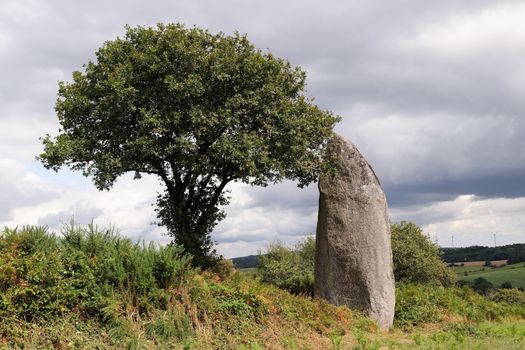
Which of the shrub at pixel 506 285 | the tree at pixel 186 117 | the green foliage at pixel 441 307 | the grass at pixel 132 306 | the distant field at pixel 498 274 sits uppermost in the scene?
the tree at pixel 186 117

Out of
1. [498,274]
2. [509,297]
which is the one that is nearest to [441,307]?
[509,297]

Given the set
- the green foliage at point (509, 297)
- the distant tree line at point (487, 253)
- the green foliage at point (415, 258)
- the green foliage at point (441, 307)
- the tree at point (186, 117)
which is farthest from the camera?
the distant tree line at point (487, 253)

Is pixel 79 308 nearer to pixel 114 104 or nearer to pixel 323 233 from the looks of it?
pixel 323 233

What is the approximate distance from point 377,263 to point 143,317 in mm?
10228

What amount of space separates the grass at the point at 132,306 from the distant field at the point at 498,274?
65.7 meters

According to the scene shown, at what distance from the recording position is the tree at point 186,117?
2517 cm

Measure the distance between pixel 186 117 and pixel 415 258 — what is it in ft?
Answer: 98.2

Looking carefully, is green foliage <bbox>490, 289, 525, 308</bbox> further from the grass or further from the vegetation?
the grass

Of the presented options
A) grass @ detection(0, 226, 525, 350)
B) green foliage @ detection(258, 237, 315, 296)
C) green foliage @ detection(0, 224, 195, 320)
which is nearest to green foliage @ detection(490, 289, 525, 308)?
green foliage @ detection(258, 237, 315, 296)

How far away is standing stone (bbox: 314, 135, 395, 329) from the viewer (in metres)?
20.2

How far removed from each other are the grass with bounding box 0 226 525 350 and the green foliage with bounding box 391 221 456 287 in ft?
101

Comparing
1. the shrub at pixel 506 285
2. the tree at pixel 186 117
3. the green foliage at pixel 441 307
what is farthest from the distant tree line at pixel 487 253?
the tree at pixel 186 117

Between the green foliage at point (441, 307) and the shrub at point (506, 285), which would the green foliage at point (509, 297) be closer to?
the green foliage at point (441, 307)

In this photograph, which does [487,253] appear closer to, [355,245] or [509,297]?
[509,297]
